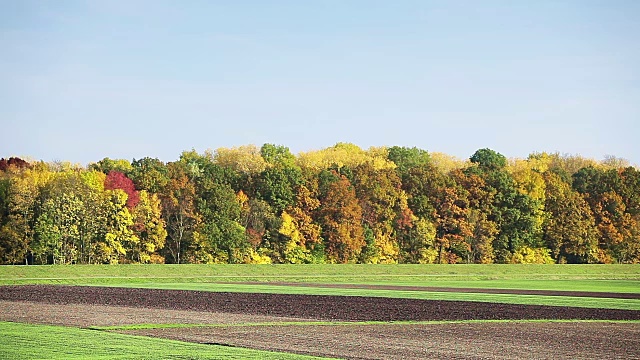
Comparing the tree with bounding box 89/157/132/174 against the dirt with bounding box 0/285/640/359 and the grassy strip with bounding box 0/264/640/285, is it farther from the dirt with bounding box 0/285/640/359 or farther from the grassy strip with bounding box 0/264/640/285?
the dirt with bounding box 0/285/640/359

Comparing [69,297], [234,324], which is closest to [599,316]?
[234,324]

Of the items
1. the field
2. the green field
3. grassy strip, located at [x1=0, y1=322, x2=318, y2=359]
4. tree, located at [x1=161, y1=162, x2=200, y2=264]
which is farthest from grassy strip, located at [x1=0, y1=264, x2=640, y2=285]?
grassy strip, located at [x1=0, y1=322, x2=318, y2=359]

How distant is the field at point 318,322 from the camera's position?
86.9 feet

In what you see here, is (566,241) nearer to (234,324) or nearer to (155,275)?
(155,275)

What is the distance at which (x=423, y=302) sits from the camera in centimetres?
4831

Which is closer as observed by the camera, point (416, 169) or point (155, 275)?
point (155, 275)

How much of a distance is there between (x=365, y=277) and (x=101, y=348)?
5956cm

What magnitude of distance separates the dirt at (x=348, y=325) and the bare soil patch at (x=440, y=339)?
0.03 m

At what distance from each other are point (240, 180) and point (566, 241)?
119 feet

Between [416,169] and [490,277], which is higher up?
[416,169]

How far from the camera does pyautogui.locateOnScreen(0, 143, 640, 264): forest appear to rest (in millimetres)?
94688

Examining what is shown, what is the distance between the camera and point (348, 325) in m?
35.0

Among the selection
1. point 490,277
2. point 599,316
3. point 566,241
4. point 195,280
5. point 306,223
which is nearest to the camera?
point 599,316

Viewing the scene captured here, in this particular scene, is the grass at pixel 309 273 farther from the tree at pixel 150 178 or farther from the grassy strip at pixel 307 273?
the tree at pixel 150 178
